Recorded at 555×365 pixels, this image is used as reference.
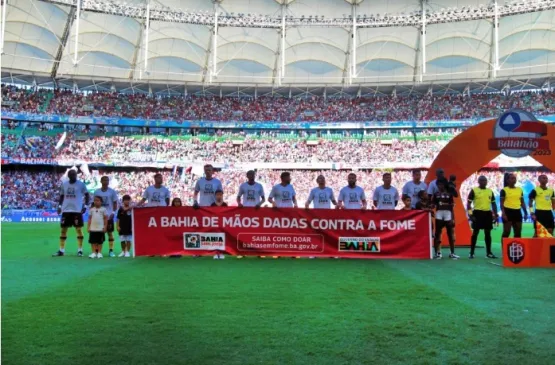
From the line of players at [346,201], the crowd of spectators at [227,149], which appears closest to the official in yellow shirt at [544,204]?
Result: the line of players at [346,201]

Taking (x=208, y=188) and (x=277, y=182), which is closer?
(x=208, y=188)

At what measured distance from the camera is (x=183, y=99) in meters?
49.8

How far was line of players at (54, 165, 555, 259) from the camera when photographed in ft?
36.0

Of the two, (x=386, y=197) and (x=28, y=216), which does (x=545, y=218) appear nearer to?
(x=386, y=197)

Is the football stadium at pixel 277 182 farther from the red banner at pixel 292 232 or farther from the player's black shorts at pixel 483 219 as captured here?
the player's black shorts at pixel 483 219

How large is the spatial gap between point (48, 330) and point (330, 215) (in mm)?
7307

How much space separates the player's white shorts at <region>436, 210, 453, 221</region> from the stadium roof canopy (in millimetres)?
28319

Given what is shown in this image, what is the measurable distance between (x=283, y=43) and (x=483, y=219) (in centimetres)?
3125

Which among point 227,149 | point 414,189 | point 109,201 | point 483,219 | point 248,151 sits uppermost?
point 227,149

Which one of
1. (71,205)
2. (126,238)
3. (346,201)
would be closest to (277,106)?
(346,201)

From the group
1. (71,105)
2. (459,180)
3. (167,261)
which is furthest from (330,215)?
(71,105)

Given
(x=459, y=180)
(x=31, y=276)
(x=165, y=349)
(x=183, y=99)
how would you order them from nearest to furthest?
(x=165, y=349), (x=31, y=276), (x=459, y=180), (x=183, y=99)

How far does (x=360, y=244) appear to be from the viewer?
35.8 feet

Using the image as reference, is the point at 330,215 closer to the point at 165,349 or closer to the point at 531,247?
the point at 531,247
